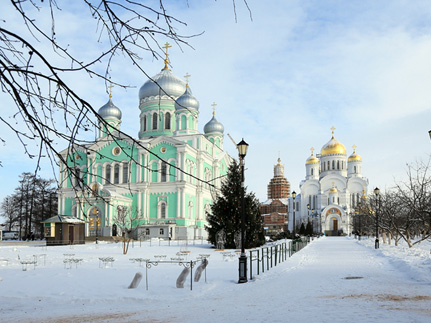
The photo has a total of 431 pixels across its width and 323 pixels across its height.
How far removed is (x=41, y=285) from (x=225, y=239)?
18.6 metres

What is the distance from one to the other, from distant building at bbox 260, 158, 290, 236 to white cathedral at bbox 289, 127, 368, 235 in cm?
1476

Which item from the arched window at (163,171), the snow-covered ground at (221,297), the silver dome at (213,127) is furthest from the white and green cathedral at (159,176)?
the snow-covered ground at (221,297)

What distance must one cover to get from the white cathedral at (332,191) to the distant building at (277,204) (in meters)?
14.8

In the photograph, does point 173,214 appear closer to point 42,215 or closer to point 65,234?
point 65,234

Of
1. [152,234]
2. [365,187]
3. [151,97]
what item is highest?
[151,97]

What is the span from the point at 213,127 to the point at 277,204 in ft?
206

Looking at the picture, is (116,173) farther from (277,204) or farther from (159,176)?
(277,204)

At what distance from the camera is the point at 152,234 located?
45.8m

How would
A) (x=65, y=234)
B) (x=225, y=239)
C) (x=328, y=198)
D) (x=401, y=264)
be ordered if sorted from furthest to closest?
(x=328, y=198), (x=65, y=234), (x=225, y=239), (x=401, y=264)

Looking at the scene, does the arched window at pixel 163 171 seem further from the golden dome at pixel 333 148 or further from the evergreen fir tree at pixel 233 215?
the golden dome at pixel 333 148

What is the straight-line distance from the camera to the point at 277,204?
118438 mm

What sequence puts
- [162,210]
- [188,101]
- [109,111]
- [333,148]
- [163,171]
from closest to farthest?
[163,171] < [162,210] < [188,101] < [109,111] < [333,148]

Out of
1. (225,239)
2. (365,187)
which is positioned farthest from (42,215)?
(365,187)

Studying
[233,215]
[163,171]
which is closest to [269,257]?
[233,215]
